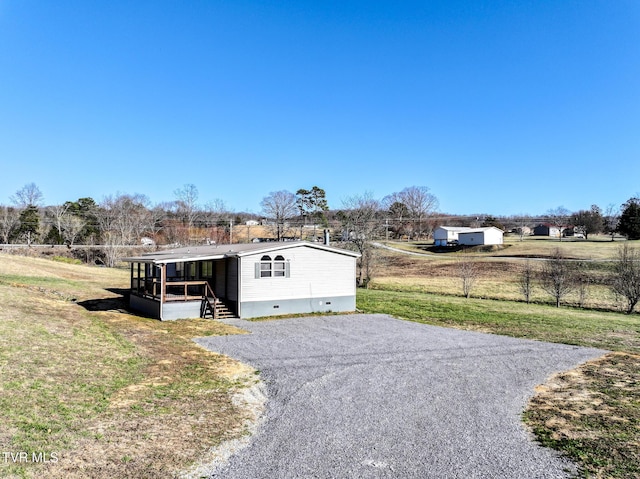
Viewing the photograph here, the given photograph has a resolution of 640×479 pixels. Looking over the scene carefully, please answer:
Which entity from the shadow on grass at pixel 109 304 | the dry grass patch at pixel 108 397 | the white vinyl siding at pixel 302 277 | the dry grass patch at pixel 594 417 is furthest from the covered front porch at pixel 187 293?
the dry grass patch at pixel 594 417

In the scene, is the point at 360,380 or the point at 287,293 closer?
the point at 360,380

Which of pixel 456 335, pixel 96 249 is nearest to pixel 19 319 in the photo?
pixel 456 335

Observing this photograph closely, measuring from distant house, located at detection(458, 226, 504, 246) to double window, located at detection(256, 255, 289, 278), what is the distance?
154 ft

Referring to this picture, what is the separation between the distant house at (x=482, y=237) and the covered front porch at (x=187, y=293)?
47.1 m

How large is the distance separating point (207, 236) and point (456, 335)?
48.0 m

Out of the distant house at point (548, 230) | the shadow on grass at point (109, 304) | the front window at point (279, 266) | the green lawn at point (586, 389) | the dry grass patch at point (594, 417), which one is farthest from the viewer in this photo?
the distant house at point (548, 230)

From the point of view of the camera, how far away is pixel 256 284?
1875 cm

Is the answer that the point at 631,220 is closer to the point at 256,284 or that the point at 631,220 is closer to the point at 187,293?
the point at 256,284

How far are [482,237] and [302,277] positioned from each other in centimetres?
4621

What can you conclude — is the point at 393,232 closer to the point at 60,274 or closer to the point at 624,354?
the point at 60,274

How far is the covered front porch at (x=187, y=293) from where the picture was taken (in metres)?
17.7

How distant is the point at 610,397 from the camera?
28.0 feet

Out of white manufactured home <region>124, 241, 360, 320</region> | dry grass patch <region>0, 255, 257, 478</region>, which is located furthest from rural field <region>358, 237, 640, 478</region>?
dry grass patch <region>0, 255, 257, 478</region>

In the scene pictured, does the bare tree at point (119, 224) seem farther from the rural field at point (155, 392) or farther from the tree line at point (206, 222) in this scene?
the rural field at point (155, 392)
